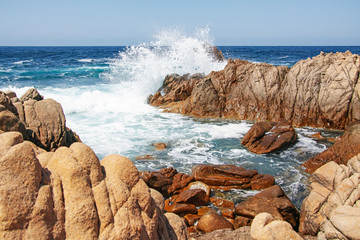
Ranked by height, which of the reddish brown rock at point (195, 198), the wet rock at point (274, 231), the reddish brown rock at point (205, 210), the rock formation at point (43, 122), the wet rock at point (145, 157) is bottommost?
the reddish brown rock at point (205, 210)

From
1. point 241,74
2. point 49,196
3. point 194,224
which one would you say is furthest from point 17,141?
point 241,74

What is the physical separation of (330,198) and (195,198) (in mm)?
2887

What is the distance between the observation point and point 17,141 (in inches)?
119

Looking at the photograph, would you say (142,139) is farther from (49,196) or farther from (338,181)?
(49,196)

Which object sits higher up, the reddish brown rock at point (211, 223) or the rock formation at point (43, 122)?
the rock formation at point (43, 122)

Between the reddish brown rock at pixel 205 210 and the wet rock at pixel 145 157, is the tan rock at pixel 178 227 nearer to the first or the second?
the reddish brown rock at pixel 205 210

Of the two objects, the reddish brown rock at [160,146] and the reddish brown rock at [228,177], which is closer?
the reddish brown rock at [228,177]

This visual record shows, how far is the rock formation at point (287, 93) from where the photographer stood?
13.0m

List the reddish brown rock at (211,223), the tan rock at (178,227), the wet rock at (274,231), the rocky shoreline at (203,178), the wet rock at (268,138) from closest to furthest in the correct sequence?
the rocky shoreline at (203,178) → the tan rock at (178,227) → the wet rock at (274,231) → the reddish brown rock at (211,223) → the wet rock at (268,138)

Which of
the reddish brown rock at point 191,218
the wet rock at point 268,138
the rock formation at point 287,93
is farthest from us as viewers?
the rock formation at point 287,93

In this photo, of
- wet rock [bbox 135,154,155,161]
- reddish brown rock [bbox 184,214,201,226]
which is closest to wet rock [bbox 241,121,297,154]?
wet rock [bbox 135,154,155,161]

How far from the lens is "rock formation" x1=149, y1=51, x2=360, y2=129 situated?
13.0m

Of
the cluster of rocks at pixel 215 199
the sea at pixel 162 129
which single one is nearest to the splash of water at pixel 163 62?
the sea at pixel 162 129

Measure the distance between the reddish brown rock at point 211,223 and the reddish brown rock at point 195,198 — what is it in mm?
913
